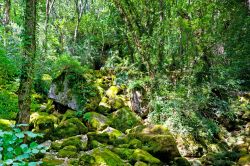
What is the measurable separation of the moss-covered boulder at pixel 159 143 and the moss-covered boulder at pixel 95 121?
214cm

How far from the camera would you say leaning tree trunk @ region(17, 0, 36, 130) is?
658cm

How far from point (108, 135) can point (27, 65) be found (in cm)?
414

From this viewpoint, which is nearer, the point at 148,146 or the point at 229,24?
the point at 148,146

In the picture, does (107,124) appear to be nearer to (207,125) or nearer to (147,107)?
(147,107)

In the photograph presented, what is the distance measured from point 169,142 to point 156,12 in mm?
7420

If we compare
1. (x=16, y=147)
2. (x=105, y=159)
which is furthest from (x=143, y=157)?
(x=16, y=147)

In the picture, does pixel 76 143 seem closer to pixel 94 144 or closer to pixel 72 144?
pixel 72 144

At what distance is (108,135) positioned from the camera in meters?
9.61

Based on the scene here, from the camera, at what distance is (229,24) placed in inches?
532

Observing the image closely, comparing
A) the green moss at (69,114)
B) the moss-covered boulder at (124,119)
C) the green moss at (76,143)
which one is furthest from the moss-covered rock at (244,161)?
the green moss at (69,114)

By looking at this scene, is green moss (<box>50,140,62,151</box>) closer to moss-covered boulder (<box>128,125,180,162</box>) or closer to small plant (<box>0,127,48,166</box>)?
moss-covered boulder (<box>128,125,180,162</box>)

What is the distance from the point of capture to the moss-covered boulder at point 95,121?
11.5 meters

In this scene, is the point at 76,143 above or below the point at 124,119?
below

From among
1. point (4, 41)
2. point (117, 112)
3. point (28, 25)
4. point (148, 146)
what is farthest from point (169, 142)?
point (4, 41)
